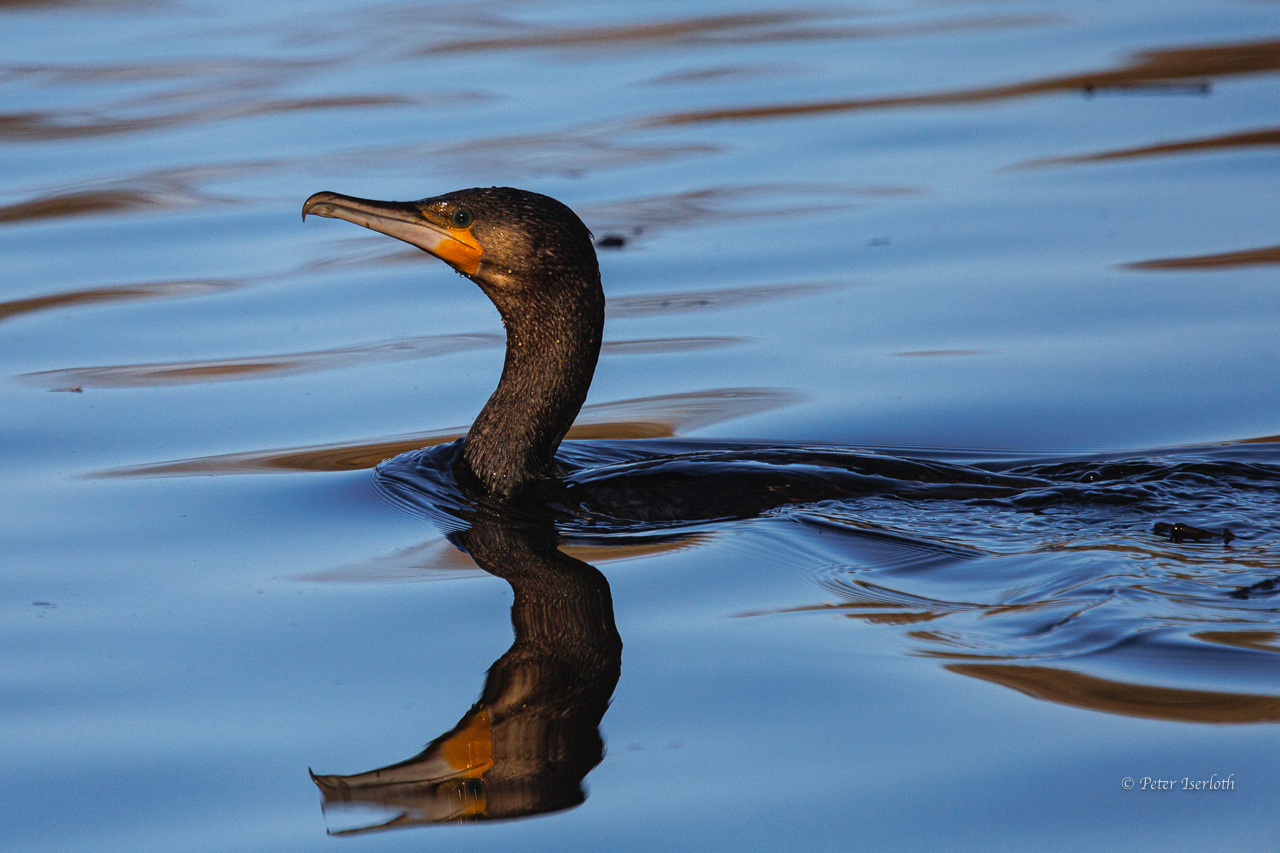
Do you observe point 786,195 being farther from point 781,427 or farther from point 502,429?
A: point 502,429

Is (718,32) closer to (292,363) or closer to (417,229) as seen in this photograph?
(292,363)

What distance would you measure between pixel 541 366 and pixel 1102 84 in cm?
746

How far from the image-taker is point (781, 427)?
5441 mm

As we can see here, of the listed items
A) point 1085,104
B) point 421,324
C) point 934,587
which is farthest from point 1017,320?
point 1085,104

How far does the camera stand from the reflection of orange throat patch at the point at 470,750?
3.03m

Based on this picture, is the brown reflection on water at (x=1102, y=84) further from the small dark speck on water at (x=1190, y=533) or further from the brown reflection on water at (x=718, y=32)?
the small dark speck on water at (x=1190, y=533)

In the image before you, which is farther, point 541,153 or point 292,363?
point 541,153

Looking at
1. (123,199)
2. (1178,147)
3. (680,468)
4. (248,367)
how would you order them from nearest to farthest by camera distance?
(680,468) < (248,367) < (123,199) < (1178,147)

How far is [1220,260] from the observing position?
7.35m

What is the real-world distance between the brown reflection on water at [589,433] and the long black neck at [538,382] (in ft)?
1.64

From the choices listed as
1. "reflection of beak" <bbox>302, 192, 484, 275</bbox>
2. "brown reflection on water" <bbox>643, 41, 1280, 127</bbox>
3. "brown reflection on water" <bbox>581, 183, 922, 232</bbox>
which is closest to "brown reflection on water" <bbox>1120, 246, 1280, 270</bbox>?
Answer: "brown reflection on water" <bbox>581, 183, 922, 232</bbox>

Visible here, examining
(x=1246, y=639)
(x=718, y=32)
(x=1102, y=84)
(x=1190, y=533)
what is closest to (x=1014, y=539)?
(x=1190, y=533)

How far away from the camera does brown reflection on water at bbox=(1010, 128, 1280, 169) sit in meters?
9.30

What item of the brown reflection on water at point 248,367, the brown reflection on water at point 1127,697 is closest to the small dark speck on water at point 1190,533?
the brown reflection on water at point 1127,697
